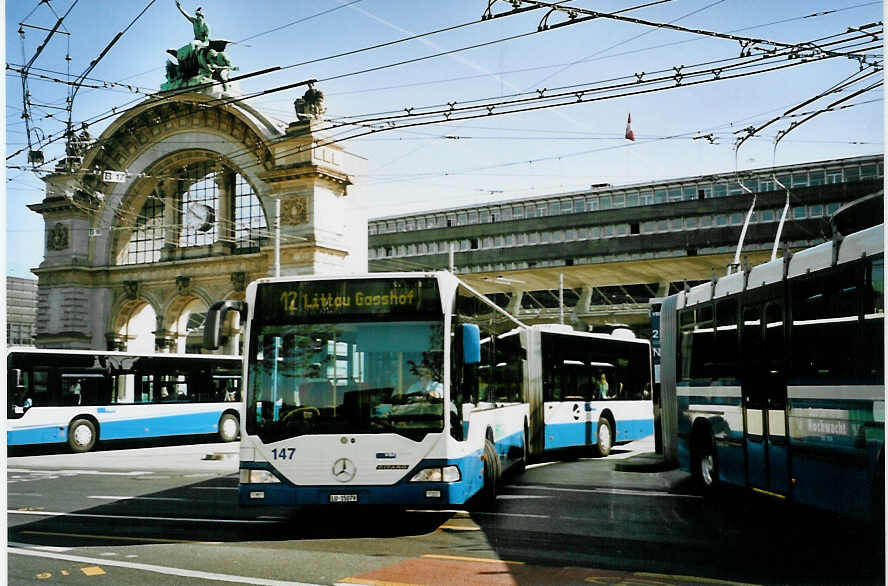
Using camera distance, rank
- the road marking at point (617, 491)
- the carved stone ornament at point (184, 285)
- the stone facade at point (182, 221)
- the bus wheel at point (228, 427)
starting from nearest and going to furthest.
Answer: the road marking at point (617, 491), the bus wheel at point (228, 427), the stone facade at point (182, 221), the carved stone ornament at point (184, 285)

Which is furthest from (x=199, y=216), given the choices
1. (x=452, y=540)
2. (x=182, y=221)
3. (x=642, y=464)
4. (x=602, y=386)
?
(x=452, y=540)

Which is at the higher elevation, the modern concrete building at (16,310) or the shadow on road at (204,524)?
the modern concrete building at (16,310)

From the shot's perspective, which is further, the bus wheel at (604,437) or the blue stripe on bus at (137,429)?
the blue stripe on bus at (137,429)

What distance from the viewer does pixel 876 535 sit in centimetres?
766

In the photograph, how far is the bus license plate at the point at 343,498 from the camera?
9.73 metres

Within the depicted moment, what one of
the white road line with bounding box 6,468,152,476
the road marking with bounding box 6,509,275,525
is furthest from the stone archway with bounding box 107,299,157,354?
the road marking with bounding box 6,509,275,525

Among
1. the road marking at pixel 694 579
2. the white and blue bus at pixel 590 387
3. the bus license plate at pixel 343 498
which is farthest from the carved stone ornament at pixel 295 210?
the road marking at pixel 694 579

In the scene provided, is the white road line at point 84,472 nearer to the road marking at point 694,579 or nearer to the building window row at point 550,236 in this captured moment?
the road marking at point 694,579

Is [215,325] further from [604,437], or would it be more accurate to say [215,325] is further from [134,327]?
[134,327]

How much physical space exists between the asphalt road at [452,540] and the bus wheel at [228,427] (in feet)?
46.6

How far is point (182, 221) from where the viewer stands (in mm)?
50781

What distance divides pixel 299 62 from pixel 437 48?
6.50 ft

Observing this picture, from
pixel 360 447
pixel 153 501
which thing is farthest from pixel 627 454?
pixel 360 447

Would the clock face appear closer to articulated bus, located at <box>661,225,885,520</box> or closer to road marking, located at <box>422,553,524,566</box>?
articulated bus, located at <box>661,225,885,520</box>
